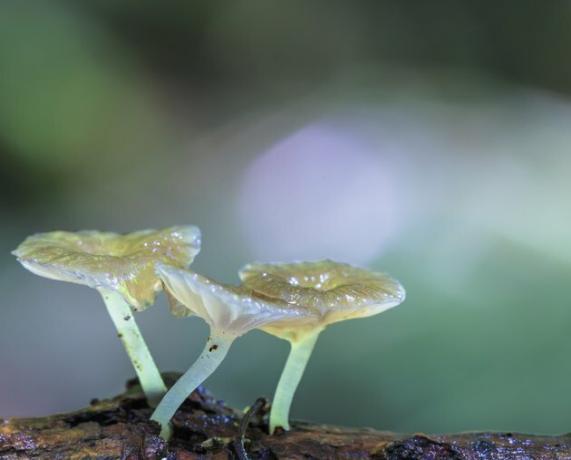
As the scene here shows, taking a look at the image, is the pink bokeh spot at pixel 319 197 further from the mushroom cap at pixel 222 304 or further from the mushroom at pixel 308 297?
the mushroom cap at pixel 222 304

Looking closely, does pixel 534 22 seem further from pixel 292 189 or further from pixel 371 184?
pixel 292 189

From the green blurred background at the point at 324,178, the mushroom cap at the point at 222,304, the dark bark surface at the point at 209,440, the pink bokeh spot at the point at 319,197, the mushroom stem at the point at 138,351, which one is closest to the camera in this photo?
the mushroom cap at the point at 222,304

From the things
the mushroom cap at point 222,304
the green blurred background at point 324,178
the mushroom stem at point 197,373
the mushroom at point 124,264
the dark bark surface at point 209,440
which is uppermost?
the green blurred background at point 324,178

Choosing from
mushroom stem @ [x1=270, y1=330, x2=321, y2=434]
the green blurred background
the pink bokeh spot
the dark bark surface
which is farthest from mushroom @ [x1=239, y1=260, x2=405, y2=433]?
the pink bokeh spot

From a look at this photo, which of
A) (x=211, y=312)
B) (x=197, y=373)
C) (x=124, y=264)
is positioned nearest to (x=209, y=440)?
(x=197, y=373)

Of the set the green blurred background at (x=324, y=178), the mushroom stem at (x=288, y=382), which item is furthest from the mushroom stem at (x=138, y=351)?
the green blurred background at (x=324, y=178)

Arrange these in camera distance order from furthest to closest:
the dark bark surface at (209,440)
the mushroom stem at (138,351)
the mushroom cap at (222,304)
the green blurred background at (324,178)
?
1. the green blurred background at (324,178)
2. the mushroom stem at (138,351)
3. the dark bark surface at (209,440)
4. the mushroom cap at (222,304)

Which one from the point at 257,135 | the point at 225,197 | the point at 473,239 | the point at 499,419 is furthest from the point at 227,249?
the point at 499,419

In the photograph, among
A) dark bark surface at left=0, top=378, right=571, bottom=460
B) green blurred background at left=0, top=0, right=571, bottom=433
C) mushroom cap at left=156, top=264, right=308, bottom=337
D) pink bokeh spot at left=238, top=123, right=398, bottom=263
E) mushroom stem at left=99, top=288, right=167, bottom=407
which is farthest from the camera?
pink bokeh spot at left=238, top=123, right=398, bottom=263

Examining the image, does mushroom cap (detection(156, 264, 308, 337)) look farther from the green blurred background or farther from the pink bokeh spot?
the pink bokeh spot
